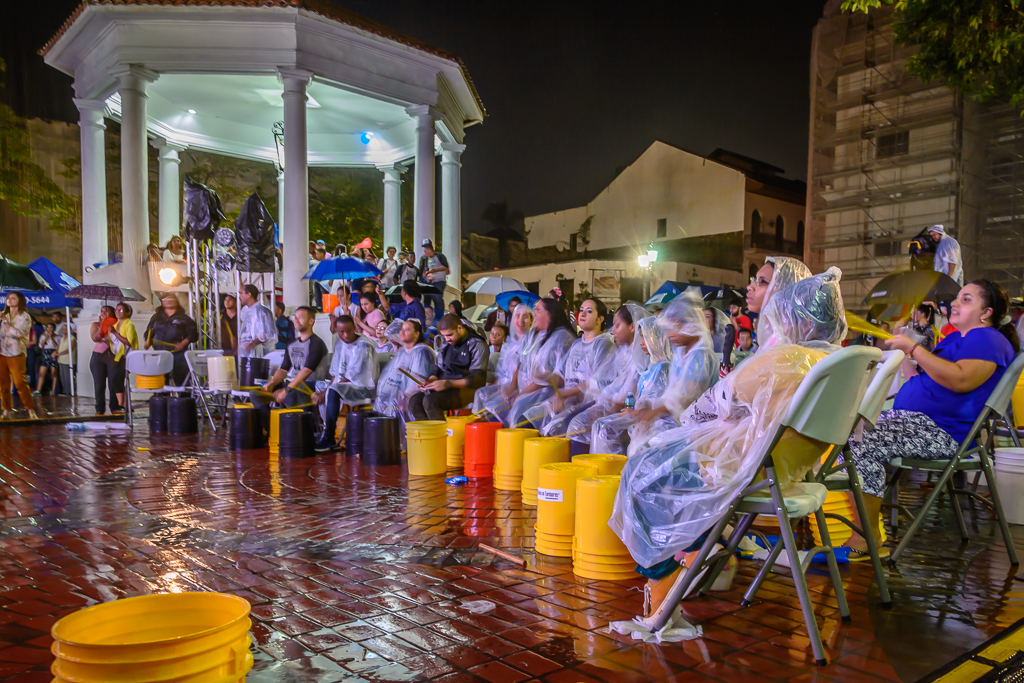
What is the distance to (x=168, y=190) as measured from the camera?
18656mm

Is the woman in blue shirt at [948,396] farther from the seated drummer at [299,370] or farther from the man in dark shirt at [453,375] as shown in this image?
the seated drummer at [299,370]

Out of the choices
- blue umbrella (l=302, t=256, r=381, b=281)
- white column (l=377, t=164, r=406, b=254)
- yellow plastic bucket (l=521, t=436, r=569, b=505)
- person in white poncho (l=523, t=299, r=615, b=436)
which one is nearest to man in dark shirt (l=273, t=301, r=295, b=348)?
blue umbrella (l=302, t=256, r=381, b=281)

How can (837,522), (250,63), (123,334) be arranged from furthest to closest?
(250,63) < (123,334) < (837,522)

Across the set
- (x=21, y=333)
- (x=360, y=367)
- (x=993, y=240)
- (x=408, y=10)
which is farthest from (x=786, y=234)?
(x=21, y=333)

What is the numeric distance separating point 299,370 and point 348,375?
0.87 metres

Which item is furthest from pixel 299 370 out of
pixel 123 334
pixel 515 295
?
pixel 515 295

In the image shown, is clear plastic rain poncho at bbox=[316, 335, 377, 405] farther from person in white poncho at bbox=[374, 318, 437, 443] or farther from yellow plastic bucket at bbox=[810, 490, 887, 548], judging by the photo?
yellow plastic bucket at bbox=[810, 490, 887, 548]

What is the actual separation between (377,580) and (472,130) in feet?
72.2

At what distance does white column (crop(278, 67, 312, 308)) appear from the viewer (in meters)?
13.7

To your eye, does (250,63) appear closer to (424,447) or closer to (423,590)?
(424,447)

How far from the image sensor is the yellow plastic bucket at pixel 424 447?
640 cm

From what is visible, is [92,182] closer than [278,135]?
Yes

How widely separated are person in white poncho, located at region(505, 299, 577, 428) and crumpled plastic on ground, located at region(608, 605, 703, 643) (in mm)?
3599

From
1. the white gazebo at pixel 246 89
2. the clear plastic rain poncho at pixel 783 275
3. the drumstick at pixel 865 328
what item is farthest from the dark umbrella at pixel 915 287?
the white gazebo at pixel 246 89
